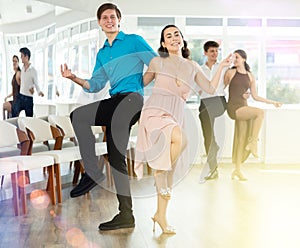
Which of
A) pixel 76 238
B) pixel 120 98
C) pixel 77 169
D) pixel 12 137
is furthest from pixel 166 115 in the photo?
pixel 77 169

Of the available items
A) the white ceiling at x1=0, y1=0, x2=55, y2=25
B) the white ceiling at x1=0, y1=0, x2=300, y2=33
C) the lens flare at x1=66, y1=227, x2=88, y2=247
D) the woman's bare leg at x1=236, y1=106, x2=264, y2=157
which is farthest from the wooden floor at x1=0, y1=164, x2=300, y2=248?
the white ceiling at x1=0, y1=0, x2=300, y2=33

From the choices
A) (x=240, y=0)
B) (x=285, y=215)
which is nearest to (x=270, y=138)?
(x=240, y=0)

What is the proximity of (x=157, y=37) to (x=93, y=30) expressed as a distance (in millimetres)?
1305

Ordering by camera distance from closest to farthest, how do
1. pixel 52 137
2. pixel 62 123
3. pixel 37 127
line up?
pixel 37 127
pixel 52 137
pixel 62 123

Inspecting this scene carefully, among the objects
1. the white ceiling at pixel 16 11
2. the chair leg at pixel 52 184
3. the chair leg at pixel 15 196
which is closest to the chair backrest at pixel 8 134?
the chair leg at pixel 52 184

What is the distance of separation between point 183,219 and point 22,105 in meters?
2.39

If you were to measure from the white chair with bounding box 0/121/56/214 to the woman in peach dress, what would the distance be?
114cm

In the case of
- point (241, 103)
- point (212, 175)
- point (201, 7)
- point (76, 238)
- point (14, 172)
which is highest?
point (201, 7)

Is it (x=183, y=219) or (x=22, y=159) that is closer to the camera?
(x=183, y=219)

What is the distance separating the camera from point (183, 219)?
13.4ft

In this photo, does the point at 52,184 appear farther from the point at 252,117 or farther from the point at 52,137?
the point at 252,117

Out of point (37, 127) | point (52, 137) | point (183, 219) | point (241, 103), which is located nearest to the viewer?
point (183, 219)

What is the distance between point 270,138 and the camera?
24.9 ft

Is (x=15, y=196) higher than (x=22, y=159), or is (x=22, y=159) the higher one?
(x=22, y=159)
